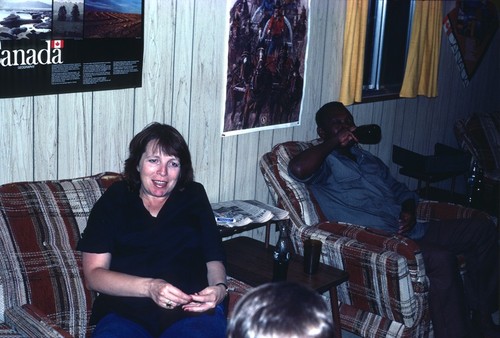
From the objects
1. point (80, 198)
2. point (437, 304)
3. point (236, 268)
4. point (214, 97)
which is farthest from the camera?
point (214, 97)

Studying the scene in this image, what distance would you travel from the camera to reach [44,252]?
232 cm

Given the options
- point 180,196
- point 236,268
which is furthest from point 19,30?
point 236,268

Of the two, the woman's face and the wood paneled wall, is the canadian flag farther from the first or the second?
the woman's face

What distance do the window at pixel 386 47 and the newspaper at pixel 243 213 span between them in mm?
1593

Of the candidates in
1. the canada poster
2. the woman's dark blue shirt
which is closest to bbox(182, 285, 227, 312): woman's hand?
the woman's dark blue shirt

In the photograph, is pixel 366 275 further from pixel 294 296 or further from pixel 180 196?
pixel 294 296

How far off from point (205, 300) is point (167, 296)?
16 cm

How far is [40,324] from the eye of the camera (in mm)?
2062

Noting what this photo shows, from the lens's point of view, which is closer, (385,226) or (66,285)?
(66,285)

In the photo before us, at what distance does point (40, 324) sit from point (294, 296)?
1280mm

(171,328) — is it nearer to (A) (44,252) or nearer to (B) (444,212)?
(A) (44,252)

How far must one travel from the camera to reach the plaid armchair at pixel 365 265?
9.61 feet

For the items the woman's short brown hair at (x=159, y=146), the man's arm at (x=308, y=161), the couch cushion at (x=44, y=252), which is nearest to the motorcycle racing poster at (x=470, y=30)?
the man's arm at (x=308, y=161)

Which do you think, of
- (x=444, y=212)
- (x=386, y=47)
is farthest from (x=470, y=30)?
(x=444, y=212)
